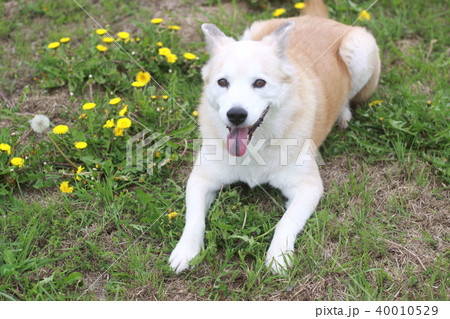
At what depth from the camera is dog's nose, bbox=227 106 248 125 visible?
260 cm

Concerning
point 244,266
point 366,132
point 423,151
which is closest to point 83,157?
point 244,266

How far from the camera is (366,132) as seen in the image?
3.71 m

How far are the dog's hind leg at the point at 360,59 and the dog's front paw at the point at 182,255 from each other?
2.10m

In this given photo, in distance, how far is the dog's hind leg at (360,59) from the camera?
374 cm

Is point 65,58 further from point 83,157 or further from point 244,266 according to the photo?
point 244,266

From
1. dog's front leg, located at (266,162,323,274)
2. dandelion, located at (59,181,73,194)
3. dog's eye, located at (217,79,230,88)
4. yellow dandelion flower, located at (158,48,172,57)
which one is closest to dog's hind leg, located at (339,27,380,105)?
dog's front leg, located at (266,162,323,274)

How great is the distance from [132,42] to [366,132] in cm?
236

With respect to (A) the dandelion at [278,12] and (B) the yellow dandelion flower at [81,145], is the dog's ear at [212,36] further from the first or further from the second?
(A) the dandelion at [278,12]

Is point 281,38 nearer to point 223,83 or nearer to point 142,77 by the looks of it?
point 223,83

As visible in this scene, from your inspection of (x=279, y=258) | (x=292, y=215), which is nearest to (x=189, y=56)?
(x=292, y=215)

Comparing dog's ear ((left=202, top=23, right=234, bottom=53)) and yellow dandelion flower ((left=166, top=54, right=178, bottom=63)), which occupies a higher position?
dog's ear ((left=202, top=23, right=234, bottom=53))

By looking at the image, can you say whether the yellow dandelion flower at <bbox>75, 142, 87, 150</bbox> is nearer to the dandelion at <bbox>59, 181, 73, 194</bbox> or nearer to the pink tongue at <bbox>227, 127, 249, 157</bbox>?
the dandelion at <bbox>59, 181, 73, 194</bbox>

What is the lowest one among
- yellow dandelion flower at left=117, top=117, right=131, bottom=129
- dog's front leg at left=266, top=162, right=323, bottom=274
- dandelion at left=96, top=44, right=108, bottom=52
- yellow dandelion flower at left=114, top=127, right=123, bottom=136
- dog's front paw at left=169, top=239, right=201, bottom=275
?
dog's front paw at left=169, top=239, right=201, bottom=275

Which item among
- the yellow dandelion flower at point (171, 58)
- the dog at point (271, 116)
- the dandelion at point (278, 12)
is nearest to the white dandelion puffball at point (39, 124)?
the dog at point (271, 116)
